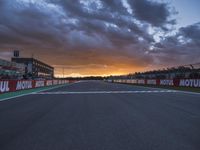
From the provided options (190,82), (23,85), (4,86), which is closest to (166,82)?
(190,82)

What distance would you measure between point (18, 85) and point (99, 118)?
67.9 ft

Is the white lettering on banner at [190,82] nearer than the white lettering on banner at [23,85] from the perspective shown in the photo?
No

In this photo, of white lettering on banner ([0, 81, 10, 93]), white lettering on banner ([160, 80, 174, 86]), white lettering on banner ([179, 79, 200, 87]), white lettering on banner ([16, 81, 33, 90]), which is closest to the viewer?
white lettering on banner ([0, 81, 10, 93])

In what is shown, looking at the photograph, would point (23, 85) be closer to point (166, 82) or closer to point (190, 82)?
point (190, 82)

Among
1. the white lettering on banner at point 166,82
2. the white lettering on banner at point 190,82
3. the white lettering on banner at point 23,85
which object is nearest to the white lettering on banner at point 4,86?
the white lettering on banner at point 23,85

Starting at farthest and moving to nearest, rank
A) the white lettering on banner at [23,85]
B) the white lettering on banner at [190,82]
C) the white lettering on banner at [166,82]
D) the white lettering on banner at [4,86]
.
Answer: the white lettering on banner at [166,82] → the white lettering on banner at [190,82] → the white lettering on banner at [23,85] → the white lettering on banner at [4,86]

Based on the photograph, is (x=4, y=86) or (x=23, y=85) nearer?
(x=4, y=86)

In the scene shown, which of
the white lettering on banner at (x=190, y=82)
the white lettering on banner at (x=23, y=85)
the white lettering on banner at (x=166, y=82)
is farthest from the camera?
the white lettering on banner at (x=166, y=82)

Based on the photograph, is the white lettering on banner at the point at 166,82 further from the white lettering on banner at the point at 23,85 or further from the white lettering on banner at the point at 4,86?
the white lettering on banner at the point at 4,86

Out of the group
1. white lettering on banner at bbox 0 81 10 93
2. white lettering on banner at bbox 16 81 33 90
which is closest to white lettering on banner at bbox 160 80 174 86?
white lettering on banner at bbox 16 81 33 90

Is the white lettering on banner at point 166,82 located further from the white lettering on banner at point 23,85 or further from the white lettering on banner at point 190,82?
the white lettering on banner at point 23,85

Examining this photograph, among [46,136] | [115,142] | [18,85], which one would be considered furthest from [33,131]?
[18,85]

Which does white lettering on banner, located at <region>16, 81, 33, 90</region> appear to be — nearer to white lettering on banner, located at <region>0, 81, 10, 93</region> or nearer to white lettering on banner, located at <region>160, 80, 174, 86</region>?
white lettering on banner, located at <region>0, 81, 10, 93</region>

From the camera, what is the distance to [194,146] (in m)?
4.69
